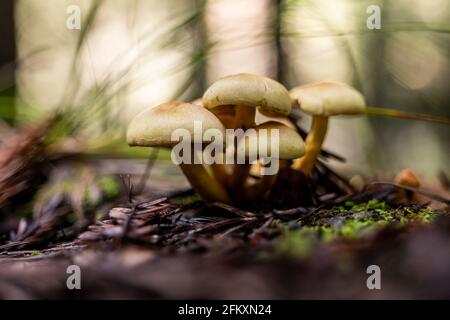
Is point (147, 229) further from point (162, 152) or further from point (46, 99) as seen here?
point (46, 99)

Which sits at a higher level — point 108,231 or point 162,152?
point 162,152

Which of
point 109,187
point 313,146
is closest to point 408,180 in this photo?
point 313,146

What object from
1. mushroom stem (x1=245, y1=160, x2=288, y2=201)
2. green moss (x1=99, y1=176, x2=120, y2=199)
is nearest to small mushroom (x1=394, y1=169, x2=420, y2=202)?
mushroom stem (x1=245, y1=160, x2=288, y2=201)

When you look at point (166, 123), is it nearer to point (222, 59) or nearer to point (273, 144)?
point (273, 144)

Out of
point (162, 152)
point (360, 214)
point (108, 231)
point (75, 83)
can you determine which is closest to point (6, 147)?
point (75, 83)

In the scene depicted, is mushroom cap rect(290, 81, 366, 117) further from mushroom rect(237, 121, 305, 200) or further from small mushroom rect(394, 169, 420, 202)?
small mushroom rect(394, 169, 420, 202)

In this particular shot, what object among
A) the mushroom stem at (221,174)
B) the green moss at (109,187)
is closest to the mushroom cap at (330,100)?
the mushroom stem at (221,174)

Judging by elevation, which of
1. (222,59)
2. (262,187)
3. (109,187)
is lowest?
(262,187)
